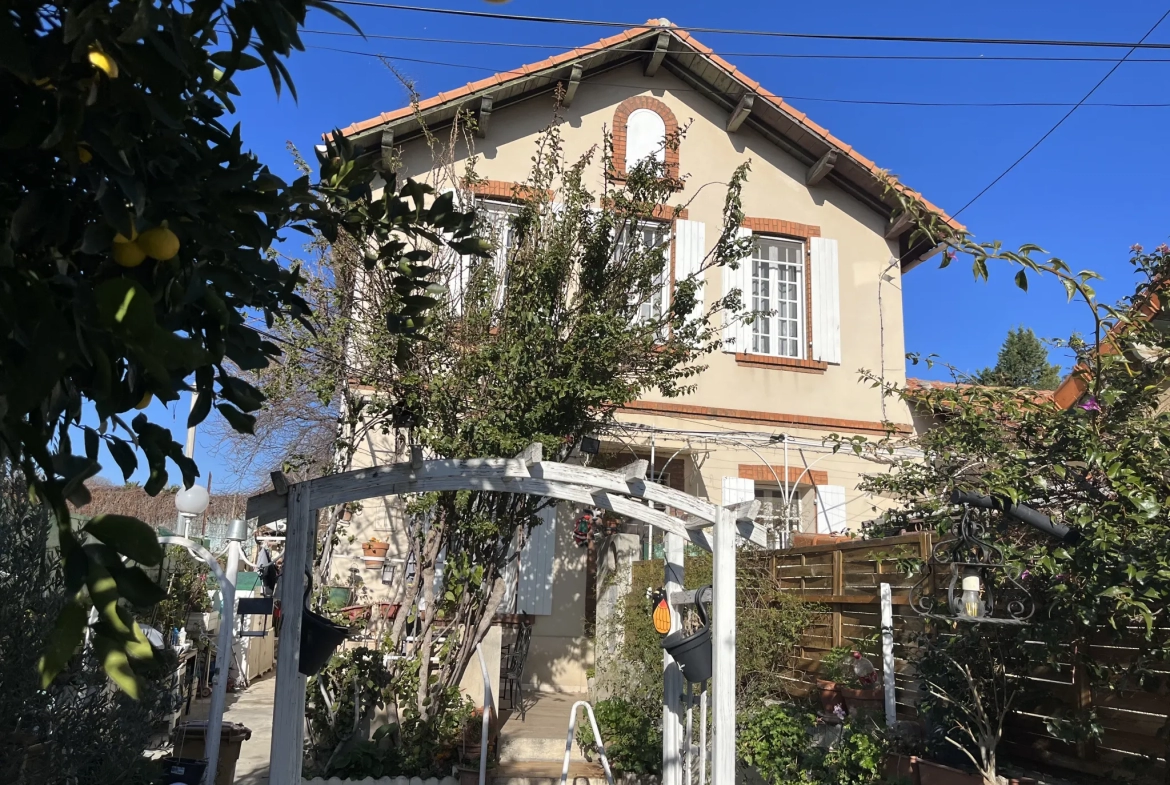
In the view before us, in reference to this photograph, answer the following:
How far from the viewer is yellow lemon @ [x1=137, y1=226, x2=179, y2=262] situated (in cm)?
127

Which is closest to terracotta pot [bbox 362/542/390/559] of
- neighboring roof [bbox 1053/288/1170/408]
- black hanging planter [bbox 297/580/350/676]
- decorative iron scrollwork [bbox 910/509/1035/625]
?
black hanging planter [bbox 297/580/350/676]

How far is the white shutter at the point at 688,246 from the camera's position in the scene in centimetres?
1024

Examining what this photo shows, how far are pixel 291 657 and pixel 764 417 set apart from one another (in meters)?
7.25

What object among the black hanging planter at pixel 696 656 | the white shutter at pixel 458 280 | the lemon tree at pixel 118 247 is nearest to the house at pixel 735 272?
the white shutter at pixel 458 280

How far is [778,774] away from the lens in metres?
5.91

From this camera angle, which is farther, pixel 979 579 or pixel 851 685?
pixel 851 685

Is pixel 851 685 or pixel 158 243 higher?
pixel 158 243

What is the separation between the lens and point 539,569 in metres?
9.11

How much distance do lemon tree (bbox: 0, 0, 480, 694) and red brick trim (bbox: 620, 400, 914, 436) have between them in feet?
26.8

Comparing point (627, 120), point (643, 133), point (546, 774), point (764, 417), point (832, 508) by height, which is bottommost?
point (546, 774)

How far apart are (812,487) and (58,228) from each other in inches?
374

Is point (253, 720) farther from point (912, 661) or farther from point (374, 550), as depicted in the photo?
point (912, 661)

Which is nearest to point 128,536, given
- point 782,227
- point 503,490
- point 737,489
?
point 503,490

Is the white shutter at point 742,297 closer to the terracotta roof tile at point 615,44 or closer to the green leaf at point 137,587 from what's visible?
the terracotta roof tile at point 615,44
